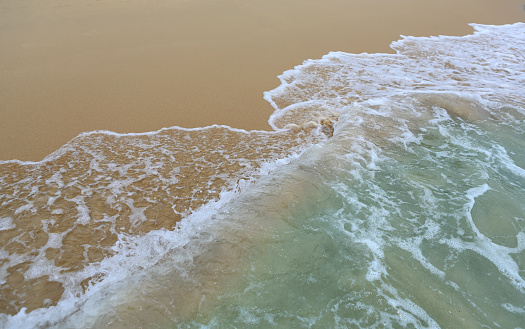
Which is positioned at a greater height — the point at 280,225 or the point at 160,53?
the point at 160,53

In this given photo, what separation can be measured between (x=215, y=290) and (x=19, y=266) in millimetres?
1647

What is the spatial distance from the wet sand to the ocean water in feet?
1.69

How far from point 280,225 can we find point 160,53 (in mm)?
4750

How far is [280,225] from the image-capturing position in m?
3.05

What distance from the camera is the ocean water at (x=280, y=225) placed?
2430mm

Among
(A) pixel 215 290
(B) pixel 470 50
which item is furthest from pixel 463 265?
(B) pixel 470 50

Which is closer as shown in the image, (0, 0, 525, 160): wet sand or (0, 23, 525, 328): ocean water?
(0, 23, 525, 328): ocean water

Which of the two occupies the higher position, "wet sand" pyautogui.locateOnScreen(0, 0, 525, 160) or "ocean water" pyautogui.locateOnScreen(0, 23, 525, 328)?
"wet sand" pyautogui.locateOnScreen(0, 0, 525, 160)

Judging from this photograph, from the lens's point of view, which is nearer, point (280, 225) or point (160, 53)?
point (280, 225)

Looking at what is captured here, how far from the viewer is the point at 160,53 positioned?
629 centimetres

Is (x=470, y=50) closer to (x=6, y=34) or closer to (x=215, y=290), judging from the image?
(x=215, y=290)

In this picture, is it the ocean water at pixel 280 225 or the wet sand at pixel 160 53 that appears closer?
the ocean water at pixel 280 225

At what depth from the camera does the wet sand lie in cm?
466

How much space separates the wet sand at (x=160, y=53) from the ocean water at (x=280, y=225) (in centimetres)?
52
